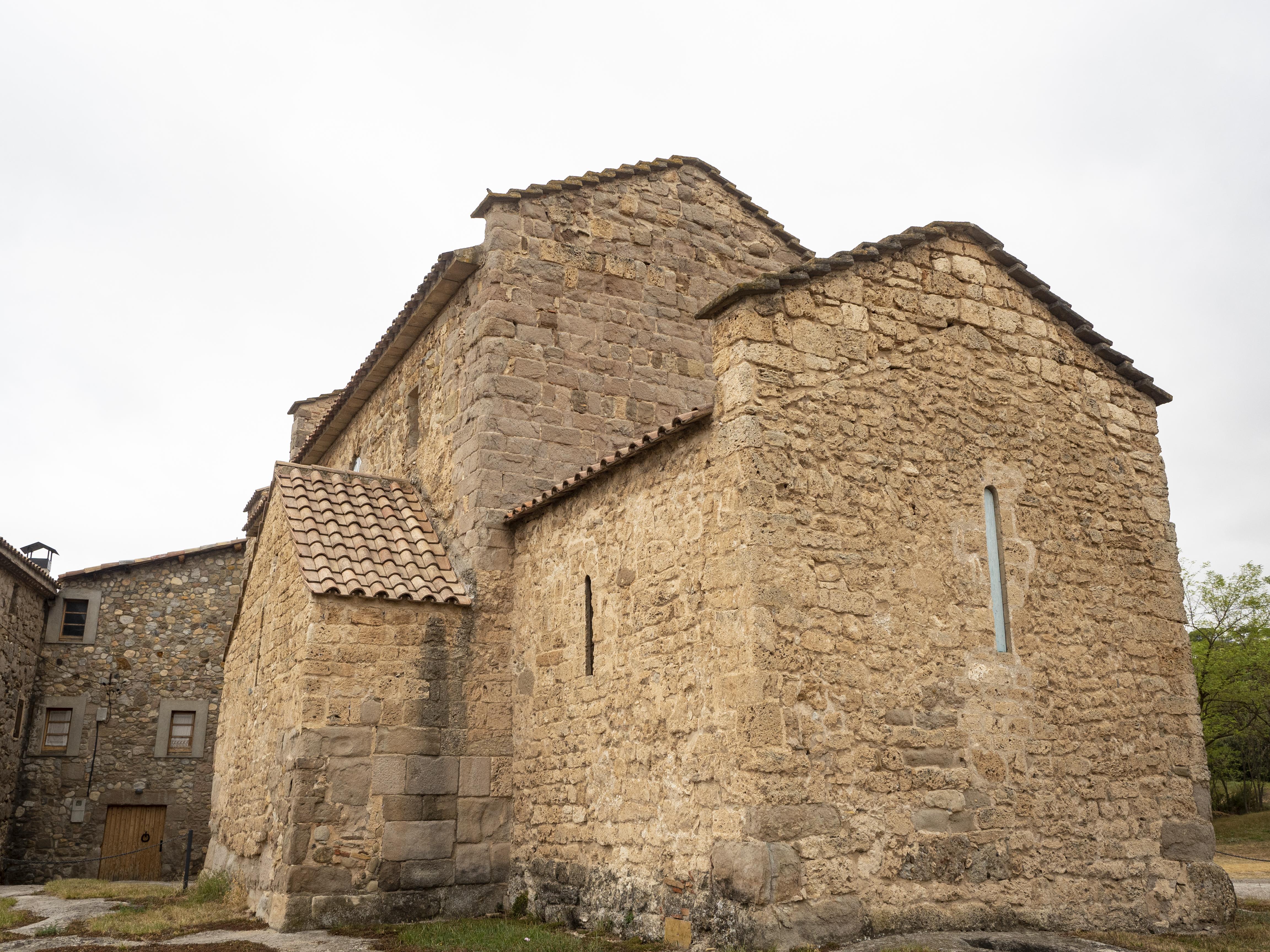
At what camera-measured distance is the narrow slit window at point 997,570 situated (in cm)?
777

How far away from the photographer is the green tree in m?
24.9

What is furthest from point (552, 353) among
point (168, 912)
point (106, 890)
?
point (106, 890)

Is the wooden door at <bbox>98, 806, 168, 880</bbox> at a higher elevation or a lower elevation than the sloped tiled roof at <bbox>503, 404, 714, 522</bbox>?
lower

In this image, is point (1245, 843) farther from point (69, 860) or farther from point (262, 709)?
point (69, 860)

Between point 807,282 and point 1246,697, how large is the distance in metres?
23.8

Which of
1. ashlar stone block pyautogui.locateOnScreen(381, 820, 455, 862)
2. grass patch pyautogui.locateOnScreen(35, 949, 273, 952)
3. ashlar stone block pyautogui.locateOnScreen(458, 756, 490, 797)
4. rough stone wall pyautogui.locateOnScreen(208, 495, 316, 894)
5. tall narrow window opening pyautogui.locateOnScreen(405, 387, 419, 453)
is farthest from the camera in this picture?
tall narrow window opening pyautogui.locateOnScreen(405, 387, 419, 453)

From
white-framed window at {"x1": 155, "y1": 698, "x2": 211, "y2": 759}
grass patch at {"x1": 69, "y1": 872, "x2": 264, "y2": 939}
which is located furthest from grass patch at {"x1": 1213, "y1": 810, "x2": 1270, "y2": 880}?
white-framed window at {"x1": 155, "y1": 698, "x2": 211, "y2": 759}

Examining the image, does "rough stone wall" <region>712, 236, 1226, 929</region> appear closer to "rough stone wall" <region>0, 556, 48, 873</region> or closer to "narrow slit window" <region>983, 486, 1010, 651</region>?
"narrow slit window" <region>983, 486, 1010, 651</region>

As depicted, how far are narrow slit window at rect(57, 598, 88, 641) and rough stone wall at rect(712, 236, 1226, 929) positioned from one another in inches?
685

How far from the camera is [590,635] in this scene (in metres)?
8.95

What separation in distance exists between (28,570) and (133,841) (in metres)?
5.55

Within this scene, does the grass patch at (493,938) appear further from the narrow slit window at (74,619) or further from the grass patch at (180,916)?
the narrow slit window at (74,619)

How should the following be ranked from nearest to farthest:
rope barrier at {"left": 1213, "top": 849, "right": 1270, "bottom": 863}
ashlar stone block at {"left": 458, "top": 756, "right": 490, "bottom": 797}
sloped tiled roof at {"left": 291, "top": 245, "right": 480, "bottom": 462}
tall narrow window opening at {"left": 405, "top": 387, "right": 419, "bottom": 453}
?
ashlar stone block at {"left": 458, "top": 756, "right": 490, "bottom": 797} → sloped tiled roof at {"left": 291, "top": 245, "right": 480, "bottom": 462} → tall narrow window opening at {"left": 405, "top": 387, "right": 419, "bottom": 453} → rope barrier at {"left": 1213, "top": 849, "right": 1270, "bottom": 863}

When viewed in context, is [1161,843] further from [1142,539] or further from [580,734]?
[580,734]
